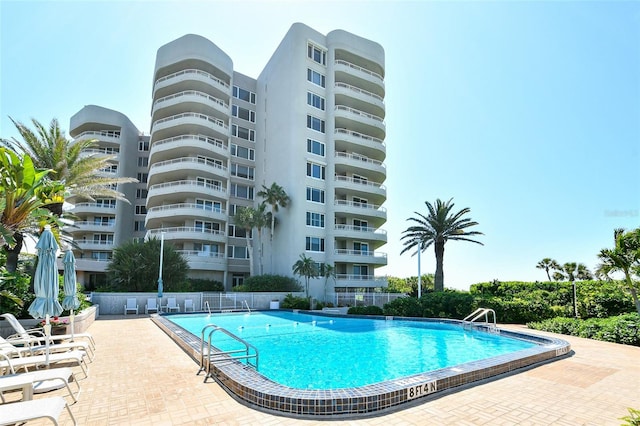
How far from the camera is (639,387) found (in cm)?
687

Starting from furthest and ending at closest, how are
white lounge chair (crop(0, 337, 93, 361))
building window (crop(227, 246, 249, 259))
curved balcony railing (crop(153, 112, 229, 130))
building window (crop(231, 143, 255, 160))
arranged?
building window (crop(231, 143, 255, 160)), building window (crop(227, 246, 249, 259)), curved balcony railing (crop(153, 112, 229, 130)), white lounge chair (crop(0, 337, 93, 361))

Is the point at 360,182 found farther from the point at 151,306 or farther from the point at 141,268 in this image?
the point at 151,306

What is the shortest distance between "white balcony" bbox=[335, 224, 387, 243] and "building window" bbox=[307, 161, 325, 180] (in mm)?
5200

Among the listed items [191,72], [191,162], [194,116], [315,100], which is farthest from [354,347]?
[191,72]

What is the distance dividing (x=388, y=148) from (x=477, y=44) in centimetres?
2132

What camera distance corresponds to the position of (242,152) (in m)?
40.8

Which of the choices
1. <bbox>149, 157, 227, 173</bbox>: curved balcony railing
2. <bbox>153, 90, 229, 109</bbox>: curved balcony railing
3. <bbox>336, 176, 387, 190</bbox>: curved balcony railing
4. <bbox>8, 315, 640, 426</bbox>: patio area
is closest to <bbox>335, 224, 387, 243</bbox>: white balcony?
<bbox>336, 176, 387, 190</bbox>: curved balcony railing

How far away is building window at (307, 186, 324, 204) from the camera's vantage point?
1309 inches

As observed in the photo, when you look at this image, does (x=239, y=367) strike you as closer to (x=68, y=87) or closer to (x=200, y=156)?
(x=68, y=87)

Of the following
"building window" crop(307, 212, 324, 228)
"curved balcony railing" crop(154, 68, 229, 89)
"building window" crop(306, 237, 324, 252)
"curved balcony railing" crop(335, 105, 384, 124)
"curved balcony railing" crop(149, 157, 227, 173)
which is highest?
"curved balcony railing" crop(154, 68, 229, 89)

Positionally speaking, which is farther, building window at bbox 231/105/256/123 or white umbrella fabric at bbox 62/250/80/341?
building window at bbox 231/105/256/123

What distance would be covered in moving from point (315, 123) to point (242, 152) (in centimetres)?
1043

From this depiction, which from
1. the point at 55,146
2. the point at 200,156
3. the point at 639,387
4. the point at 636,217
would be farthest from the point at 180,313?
the point at 636,217

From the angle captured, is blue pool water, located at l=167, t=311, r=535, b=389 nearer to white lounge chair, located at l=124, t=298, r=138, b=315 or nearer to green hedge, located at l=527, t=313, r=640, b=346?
green hedge, located at l=527, t=313, r=640, b=346
